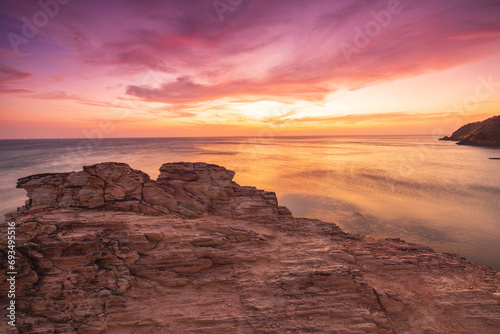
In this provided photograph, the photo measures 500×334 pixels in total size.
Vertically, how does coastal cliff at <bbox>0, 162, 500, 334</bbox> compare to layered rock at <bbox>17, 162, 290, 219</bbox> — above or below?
below

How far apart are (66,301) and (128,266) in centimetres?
302

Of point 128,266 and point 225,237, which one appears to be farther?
point 225,237

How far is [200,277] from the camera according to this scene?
1320cm

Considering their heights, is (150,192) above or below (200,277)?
above

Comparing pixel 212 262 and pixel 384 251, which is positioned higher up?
pixel 212 262

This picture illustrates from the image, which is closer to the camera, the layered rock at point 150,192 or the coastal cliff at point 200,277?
the coastal cliff at point 200,277

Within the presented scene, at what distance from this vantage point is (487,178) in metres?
52.6

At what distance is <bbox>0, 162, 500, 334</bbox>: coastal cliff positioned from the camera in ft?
35.9

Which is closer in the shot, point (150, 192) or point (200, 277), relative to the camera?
point (200, 277)

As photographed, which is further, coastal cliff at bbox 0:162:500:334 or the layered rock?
the layered rock

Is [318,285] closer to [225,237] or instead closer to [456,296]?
[225,237]

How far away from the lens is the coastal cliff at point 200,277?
10.9 meters

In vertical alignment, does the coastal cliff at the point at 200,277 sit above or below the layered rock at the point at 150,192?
below

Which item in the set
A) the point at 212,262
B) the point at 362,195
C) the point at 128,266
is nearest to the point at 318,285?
the point at 212,262
